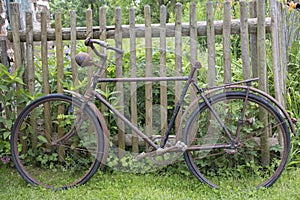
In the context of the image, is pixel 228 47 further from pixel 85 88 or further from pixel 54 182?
pixel 54 182

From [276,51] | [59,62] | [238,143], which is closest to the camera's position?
[238,143]

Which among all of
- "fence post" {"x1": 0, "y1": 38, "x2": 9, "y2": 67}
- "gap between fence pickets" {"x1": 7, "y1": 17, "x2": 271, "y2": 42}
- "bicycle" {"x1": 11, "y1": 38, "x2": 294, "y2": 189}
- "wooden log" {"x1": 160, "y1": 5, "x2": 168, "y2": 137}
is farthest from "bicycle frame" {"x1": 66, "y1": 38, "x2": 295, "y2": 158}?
"fence post" {"x1": 0, "y1": 38, "x2": 9, "y2": 67}

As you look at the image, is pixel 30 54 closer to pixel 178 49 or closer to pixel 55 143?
pixel 55 143

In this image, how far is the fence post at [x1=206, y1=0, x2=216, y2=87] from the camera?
365 centimetres

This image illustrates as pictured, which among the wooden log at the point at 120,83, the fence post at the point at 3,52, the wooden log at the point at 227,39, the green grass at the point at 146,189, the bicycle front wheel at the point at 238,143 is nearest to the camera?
the green grass at the point at 146,189

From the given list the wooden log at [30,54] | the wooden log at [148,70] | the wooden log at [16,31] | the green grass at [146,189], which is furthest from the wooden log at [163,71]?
the wooden log at [16,31]

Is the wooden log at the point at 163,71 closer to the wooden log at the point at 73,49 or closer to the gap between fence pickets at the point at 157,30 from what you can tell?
the gap between fence pickets at the point at 157,30

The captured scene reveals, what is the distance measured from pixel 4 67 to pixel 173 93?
1568 millimetres

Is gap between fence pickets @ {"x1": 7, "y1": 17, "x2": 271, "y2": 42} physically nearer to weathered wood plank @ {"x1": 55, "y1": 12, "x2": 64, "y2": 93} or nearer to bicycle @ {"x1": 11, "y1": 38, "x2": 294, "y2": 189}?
weathered wood plank @ {"x1": 55, "y1": 12, "x2": 64, "y2": 93}

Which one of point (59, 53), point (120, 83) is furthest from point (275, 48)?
point (59, 53)

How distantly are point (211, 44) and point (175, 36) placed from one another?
33 cm

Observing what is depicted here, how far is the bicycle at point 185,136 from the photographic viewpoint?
347 centimetres

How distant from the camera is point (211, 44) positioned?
145 inches

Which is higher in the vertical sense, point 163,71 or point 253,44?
point 253,44
